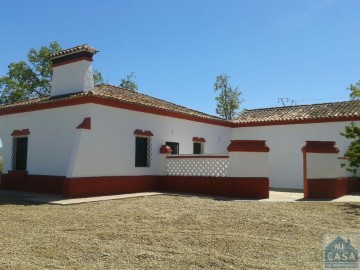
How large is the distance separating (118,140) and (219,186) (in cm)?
423

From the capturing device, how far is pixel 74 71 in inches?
562

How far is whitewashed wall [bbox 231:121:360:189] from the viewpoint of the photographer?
16.4 meters

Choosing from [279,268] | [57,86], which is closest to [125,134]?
[57,86]

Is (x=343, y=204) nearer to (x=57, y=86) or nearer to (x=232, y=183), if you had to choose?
(x=232, y=183)

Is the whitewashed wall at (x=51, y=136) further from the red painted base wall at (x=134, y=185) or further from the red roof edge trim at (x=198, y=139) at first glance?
the red roof edge trim at (x=198, y=139)

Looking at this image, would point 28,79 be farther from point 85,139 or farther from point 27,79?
→ point 85,139

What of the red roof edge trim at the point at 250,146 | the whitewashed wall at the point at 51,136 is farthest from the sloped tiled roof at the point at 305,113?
the whitewashed wall at the point at 51,136

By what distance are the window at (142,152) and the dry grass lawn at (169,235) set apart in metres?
4.46

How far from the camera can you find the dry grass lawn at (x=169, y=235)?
4.68 metres

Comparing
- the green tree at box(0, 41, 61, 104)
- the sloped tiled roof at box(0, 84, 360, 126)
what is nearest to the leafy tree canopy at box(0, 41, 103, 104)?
the green tree at box(0, 41, 61, 104)

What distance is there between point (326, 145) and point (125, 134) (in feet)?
24.6

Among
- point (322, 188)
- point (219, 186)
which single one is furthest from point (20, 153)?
point (322, 188)

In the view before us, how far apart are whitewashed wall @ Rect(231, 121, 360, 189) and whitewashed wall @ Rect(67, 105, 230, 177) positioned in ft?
15.1

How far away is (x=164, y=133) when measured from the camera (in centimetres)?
1538
